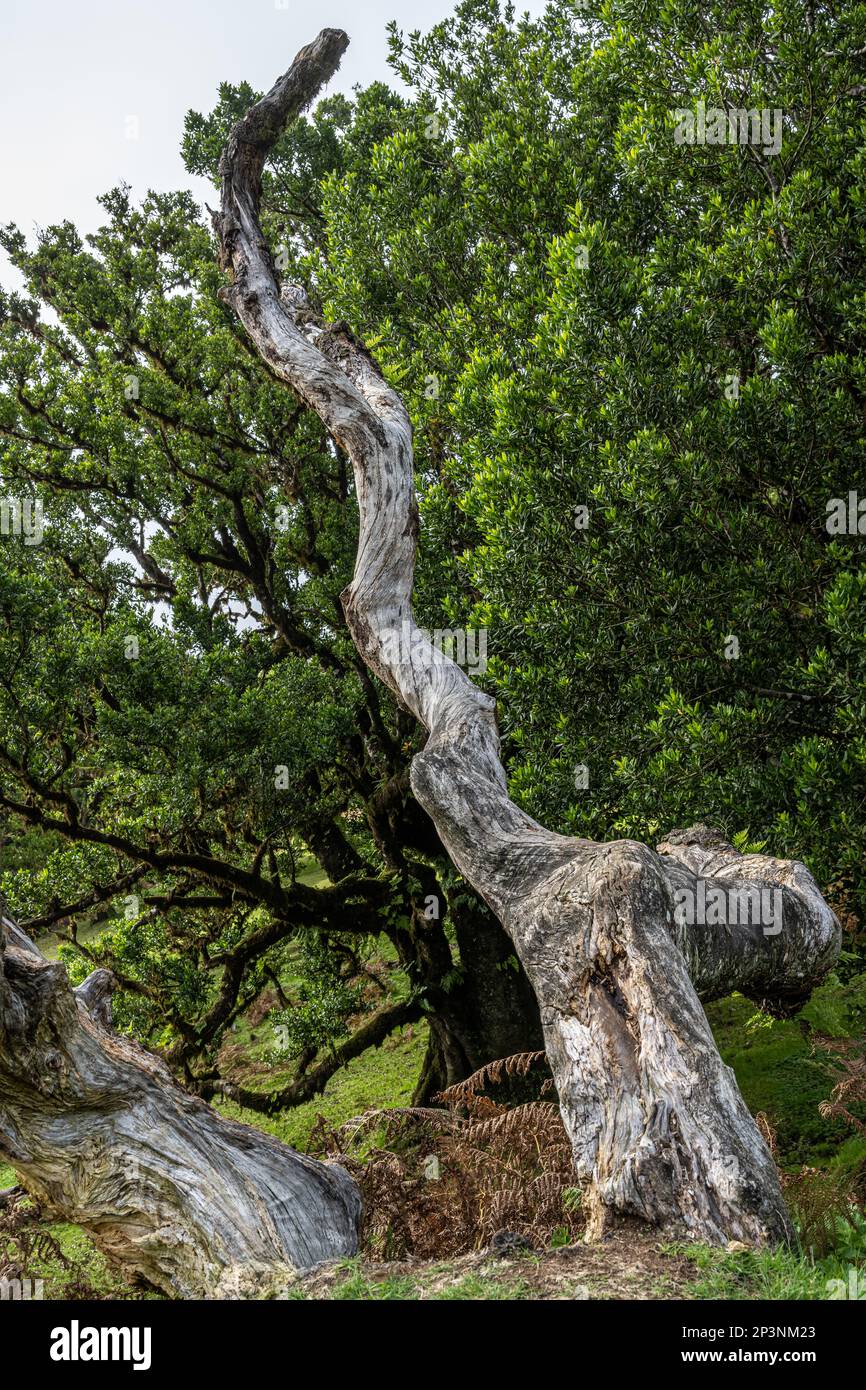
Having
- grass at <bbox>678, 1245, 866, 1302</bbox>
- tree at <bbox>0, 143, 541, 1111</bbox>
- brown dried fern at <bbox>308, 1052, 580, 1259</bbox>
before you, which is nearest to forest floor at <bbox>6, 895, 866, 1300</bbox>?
grass at <bbox>678, 1245, 866, 1302</bbox>

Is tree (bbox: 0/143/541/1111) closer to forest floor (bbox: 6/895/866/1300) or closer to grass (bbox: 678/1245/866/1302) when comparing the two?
forest floor (bbox: 6/895/866/1300)

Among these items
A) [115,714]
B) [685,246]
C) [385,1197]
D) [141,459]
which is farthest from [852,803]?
[141,459]

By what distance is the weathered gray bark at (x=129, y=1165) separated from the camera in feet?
13.9

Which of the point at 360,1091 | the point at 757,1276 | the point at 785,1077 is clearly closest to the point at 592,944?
the point at 757,1276

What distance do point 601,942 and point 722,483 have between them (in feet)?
14.5

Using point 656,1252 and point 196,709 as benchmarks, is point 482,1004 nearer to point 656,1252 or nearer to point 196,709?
point 196,709

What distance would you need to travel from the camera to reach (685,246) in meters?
7.90

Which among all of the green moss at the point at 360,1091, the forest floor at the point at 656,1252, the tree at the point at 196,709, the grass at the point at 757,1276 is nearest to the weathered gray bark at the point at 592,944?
the grass at the point at 757,1276

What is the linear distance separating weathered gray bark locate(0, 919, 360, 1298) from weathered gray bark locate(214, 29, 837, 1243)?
143 cm

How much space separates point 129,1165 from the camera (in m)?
4.38

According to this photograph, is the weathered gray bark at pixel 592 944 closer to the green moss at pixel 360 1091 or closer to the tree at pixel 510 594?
the tree at pixel 510 594

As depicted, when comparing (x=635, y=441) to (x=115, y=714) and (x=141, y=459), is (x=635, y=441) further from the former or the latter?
(x=141, y=459)

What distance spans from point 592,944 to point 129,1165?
242cm

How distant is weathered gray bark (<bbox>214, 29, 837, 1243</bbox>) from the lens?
373 centimetres
